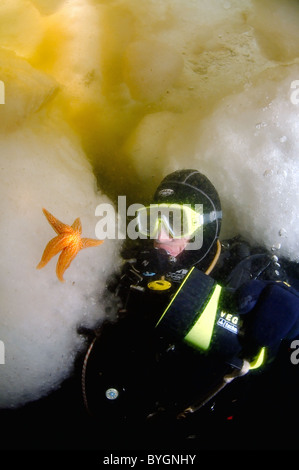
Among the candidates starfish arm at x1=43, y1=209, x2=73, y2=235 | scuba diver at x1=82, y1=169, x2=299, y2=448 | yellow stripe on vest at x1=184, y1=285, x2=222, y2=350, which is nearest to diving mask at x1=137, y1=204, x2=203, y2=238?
scuba diver at x1=82, y1=169, x2=299, y2=448

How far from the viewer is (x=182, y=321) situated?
4.56 ft

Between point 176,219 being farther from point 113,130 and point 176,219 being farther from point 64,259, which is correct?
point 113,130

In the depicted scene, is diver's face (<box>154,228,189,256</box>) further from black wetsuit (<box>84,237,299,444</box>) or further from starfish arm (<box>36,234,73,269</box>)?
starfish arm (<box>36,234,73,269</box>)

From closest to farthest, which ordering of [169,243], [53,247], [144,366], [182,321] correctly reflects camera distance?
[182,321] < [144,366] < [53,247] < [169,243]

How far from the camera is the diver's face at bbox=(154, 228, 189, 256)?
2365mm

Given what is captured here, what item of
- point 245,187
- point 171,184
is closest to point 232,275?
point 171,184

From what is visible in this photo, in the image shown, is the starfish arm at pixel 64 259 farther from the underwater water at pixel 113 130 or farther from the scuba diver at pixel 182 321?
the scuba diver at pixel 182 321

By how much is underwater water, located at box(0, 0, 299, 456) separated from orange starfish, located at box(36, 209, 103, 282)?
0.26 meters

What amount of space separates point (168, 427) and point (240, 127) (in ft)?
11.7

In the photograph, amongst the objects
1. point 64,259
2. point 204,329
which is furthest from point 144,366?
point 64,259

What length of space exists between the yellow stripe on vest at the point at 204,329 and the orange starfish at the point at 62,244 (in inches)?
53.7

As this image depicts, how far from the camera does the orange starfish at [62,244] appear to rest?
227 centimetres

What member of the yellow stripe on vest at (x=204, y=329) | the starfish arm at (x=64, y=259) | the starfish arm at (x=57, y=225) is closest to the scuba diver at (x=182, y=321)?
the yellow stripe on vest at (x=204, y=329)

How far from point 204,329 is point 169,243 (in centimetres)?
106
